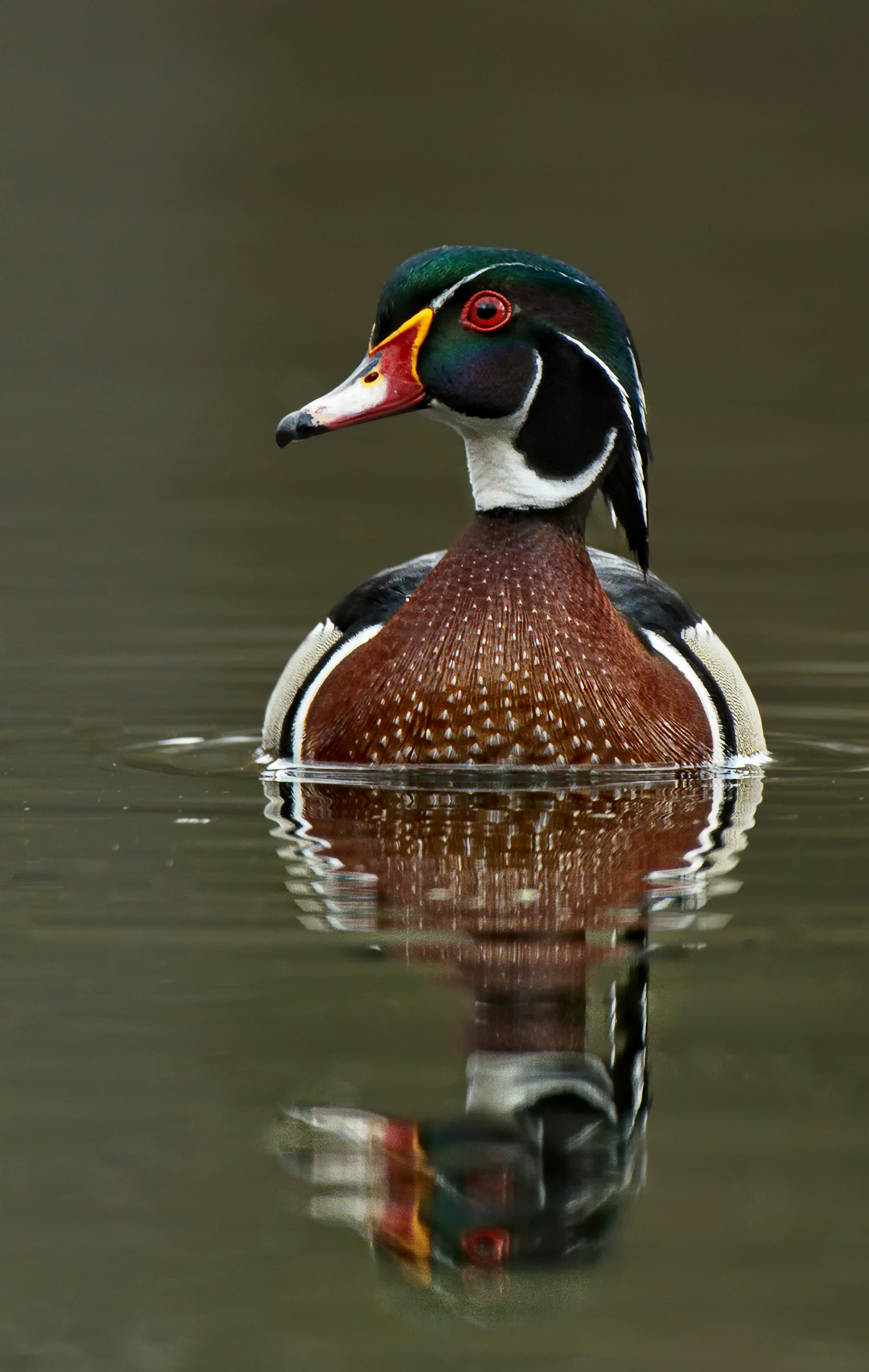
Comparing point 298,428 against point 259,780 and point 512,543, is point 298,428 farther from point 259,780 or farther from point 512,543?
point 259,780

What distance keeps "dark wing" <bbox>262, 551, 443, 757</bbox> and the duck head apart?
548 mm

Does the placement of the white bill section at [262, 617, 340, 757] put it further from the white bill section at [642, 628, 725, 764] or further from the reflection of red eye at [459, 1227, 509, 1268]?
the reflection of red eye at [459, 1227, 509, 1268]

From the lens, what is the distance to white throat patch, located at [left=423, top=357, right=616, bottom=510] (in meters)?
7.27

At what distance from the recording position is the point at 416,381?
712 cm

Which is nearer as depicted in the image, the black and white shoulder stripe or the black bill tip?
the black bill tip

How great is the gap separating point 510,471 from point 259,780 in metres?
1.17

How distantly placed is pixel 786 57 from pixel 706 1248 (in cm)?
3214

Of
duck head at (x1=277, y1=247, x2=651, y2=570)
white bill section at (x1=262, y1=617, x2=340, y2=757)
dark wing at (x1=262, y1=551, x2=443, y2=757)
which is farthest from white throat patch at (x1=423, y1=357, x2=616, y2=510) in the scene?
white bill section at (x1=262, y1=617, x2=340, y2=757)

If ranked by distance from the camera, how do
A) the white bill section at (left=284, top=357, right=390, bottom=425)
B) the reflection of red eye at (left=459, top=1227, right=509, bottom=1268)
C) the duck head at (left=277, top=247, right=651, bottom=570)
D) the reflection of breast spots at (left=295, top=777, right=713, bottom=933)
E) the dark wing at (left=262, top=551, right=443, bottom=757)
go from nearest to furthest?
the reflection of red eye at (left=459, top=1227, right=509, bottom=1268) < the reflection of breast spots at (left=295, top=777, right=713, bottom=933) < the white bill section at (left=284, top=357, right=390, bottom=425) < the duck head at (left=277, top=247, right=651, bottom=570) < the dark wing at (left=262, top=551, right=443, bottom=757)

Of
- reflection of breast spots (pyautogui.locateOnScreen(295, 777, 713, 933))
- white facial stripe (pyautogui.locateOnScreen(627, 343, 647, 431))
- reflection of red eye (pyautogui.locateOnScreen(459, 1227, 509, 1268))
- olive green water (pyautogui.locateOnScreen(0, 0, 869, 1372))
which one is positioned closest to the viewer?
olive green water (pyautogui.locateOnScreen(0, 0, 869, 1372))

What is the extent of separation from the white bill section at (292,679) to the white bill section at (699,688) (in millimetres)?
1014

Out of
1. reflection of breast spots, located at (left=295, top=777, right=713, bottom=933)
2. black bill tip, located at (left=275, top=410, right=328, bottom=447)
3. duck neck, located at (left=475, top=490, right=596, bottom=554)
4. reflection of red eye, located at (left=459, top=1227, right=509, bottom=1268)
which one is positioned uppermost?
black bill tip, located at (left=275, top=410, right=328, bottom=447)

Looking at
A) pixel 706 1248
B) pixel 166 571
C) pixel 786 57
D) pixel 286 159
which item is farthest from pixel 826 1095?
pixel 786 57

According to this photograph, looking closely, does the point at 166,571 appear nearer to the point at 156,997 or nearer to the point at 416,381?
the point at 416,381
